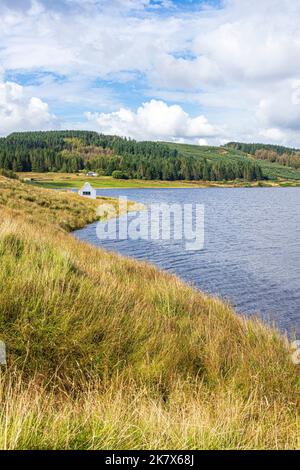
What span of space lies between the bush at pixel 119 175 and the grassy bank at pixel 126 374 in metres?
162

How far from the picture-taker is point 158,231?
35719mm

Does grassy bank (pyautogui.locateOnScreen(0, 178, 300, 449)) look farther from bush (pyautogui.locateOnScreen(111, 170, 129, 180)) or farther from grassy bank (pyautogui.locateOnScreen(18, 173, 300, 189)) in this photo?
bush (pyautogui.locateOnScreen(111, 170, 129, 180))

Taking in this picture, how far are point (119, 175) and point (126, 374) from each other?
16692 cm

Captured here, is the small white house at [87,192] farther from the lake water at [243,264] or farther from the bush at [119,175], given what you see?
the bush at [119,175]

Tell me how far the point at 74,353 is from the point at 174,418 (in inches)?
75.5

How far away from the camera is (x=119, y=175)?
170 metres

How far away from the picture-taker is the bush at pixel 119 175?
168 m

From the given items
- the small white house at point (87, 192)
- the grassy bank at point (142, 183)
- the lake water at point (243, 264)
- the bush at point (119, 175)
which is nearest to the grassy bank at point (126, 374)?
the lake water at point (243, 264)

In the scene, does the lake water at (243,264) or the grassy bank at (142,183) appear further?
the grassy bank at (142,183)

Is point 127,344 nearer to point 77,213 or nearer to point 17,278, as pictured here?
point 17,278

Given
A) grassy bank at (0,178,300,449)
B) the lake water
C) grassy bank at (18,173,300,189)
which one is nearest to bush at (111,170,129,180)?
grassy bank at (18,173,300,189)

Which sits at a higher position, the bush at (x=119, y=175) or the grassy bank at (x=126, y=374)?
the bush at (x=119, y=175)

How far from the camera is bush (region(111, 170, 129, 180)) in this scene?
168 metres

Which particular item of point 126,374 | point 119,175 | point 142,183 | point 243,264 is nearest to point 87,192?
point 243,264
